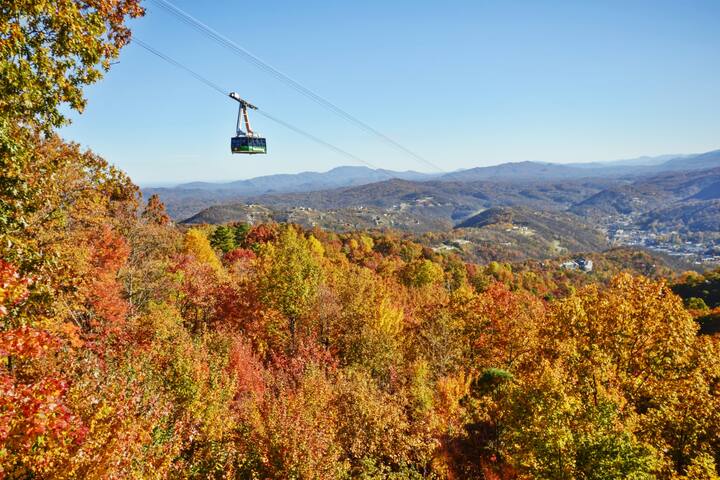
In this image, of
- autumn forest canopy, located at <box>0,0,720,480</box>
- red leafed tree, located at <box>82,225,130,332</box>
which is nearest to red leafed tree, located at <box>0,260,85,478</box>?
autumn forest canopy, located at <box>0,0,720,480</box>

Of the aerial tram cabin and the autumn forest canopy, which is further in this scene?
the aerial tram cabin

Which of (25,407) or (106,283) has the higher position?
(25,407)

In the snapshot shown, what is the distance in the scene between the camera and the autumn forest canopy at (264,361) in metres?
11.7

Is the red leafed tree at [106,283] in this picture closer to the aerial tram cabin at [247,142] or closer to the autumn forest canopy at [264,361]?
the autumn forest canopy at [264,361]

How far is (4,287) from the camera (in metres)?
8.62

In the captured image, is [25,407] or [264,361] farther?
[264,361]

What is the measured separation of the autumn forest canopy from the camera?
11.7m

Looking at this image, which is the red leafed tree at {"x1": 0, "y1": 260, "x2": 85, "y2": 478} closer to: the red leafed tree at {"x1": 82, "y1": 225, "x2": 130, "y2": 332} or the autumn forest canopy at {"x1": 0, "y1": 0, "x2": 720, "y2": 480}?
the autumn forest canopy at {"x1": 0, "y1": 0, "x2": 720, "y2": 480}

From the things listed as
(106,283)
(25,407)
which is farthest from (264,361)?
(25,407)

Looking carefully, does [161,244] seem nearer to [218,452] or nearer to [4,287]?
[218,452]

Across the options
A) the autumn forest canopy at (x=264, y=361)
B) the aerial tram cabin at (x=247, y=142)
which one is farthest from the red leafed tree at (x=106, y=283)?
the aerial tram cabin at (x=247, y=142)

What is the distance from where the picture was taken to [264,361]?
1583 inches

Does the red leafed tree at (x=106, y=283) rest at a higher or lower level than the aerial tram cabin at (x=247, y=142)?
lower

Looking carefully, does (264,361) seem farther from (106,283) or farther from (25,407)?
(25,407)
